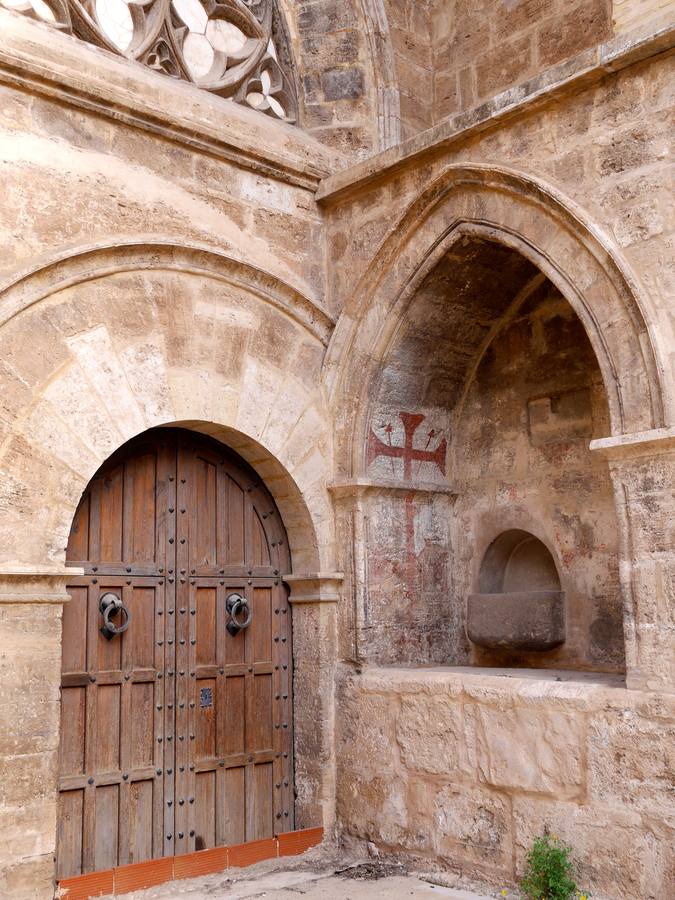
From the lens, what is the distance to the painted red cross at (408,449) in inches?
186

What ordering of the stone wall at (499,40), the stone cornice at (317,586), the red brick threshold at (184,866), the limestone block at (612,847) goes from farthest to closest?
the stone wall at (499,40)
the stone cornice at (317,586)
the red brick threshold at (184,866)
the limestone block at (612,847)

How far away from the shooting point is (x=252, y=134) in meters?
4.73

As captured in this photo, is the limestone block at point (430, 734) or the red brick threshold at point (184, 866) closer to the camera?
the red brick threshold at point (184, 866)

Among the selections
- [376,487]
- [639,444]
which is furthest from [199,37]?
[639,444]

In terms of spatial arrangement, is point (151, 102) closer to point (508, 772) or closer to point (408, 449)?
point (408, 449)

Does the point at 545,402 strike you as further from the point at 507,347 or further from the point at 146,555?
the point at 146,555

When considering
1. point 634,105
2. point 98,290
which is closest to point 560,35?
point 634,105

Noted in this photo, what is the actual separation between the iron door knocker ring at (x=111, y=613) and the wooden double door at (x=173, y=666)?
0.06 feet

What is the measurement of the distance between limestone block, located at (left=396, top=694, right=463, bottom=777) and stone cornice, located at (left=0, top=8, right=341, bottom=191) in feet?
8.79

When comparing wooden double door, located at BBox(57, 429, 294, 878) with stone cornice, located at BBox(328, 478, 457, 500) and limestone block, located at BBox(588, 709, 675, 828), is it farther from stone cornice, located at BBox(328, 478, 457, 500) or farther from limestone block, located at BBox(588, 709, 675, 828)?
limestone block, located at BBox(588, 709, 675, 828)

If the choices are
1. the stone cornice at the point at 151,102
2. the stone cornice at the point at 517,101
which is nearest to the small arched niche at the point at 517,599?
the stone cornice at the point at 517,101

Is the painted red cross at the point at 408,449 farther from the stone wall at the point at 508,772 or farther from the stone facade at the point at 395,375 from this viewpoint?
the stone wall at the point at 508,772

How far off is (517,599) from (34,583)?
2281 mm

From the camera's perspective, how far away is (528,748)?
12.2 ft
